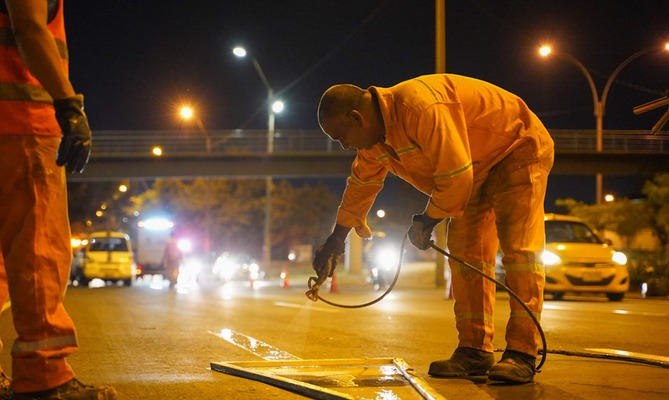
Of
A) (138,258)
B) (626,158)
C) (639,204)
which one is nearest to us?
(639,204)

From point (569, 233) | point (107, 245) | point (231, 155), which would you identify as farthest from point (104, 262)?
point (569, 233)

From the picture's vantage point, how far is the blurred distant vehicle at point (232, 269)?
35.5 m

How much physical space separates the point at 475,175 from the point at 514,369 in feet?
3.98

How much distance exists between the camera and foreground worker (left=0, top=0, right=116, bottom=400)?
3.67 meters

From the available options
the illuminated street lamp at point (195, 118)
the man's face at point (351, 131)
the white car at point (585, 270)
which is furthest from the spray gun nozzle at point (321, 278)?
the illuminated street lamp at point (195, 118)

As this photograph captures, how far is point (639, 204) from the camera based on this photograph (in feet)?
110

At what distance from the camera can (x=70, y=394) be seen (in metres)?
3.74

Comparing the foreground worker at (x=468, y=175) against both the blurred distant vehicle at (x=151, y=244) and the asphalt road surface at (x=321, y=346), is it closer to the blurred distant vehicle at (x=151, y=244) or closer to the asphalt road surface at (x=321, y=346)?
the asphalt road surface at (x=321, y=346)

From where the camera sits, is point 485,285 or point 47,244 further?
point 485,285

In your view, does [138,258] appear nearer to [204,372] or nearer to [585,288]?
[585,288]

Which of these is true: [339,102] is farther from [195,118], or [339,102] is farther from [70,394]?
[195,118]

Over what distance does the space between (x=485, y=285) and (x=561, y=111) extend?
41.7m

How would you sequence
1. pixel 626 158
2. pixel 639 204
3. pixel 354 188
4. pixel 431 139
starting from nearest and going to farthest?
pixel 431 139, pixel 354 188, pixel 639 204, pixel 626 158

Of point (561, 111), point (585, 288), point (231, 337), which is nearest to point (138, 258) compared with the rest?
point (561, 111)
